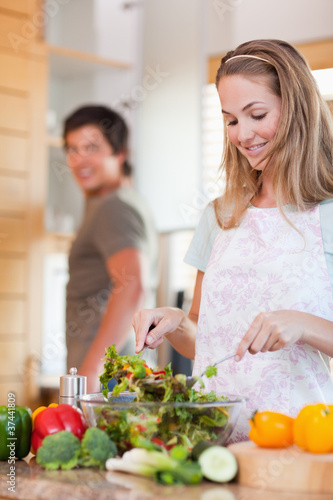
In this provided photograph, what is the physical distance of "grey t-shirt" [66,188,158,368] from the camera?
2.75m

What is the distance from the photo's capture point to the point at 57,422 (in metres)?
1.12

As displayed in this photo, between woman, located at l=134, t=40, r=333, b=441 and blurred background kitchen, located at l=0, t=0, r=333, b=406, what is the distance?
1643mm

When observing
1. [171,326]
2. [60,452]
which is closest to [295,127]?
[171,326]

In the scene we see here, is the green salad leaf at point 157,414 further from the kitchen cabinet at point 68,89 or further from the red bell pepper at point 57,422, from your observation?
the kitchen cabinet at point 68,89

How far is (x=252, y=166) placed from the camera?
146 cm

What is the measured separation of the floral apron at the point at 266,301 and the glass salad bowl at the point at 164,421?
0.77ft

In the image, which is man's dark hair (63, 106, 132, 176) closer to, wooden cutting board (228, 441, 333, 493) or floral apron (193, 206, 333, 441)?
floral apron (193, 206, 333, 441)

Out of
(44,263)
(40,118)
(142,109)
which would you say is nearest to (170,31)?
(142,109)

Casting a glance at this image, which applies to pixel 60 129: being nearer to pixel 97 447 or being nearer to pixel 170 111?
pixel 170 111

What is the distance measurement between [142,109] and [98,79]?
289 mm

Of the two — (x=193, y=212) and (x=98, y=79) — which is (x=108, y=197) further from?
(x=98, y=79)

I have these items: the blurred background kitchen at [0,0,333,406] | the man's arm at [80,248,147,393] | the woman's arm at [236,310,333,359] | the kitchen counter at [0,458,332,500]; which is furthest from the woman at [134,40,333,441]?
the blurred background kitchen at [0,0,333,406]

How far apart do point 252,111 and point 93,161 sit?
1798mm

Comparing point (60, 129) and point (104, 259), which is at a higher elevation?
point (60, 129)
